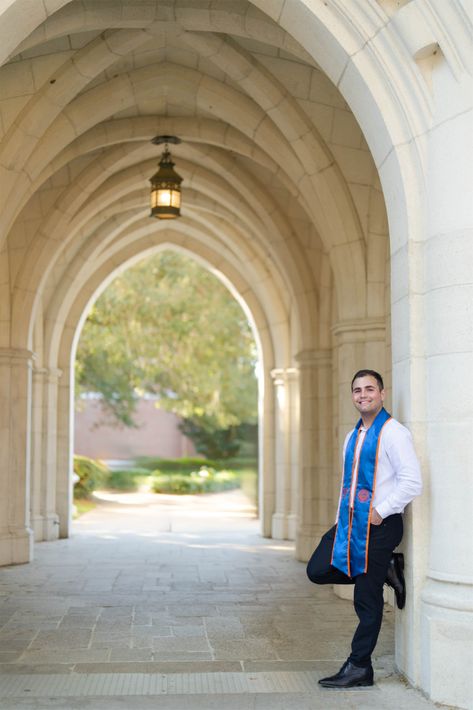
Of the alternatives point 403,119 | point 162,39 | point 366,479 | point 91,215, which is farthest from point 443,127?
point 91,215

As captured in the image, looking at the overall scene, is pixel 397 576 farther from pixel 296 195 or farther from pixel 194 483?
pixel 194 483

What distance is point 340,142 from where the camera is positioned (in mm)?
8773

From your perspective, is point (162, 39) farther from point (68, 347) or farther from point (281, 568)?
point (68, 347)

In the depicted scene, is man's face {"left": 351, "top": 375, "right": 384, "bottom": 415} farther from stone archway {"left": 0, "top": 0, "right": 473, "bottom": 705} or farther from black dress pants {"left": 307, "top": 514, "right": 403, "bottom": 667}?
black dress pants {"left": 307, "top": 514, "right": 403, "bottom": 667}

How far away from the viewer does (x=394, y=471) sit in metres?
4.86

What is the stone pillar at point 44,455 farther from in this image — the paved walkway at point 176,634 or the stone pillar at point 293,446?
the stone pillar at point 293,446

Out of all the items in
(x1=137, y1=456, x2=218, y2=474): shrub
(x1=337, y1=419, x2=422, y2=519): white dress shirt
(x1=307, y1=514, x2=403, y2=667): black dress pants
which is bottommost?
(x1=137, y1=456, x2=218, y2=474): shrub

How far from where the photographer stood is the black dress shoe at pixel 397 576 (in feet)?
16.4

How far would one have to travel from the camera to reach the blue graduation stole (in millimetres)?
4852

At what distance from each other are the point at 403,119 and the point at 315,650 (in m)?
3.27

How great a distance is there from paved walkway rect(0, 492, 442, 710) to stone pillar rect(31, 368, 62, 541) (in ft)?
4.73

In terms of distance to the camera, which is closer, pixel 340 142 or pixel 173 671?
pixel 173 671

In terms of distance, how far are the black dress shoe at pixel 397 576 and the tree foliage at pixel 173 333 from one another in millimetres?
14680

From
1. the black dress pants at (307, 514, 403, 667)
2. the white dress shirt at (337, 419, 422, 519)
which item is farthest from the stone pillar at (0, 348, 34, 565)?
the white dress shirt at (337, 419, 422, 519)
